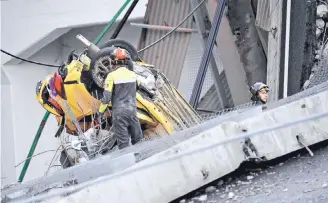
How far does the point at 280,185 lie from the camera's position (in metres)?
4.05

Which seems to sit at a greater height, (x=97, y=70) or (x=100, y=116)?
(x=97, y=70)

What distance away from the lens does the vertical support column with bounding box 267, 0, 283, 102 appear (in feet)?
24.6

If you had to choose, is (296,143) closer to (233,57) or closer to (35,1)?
(233,57)

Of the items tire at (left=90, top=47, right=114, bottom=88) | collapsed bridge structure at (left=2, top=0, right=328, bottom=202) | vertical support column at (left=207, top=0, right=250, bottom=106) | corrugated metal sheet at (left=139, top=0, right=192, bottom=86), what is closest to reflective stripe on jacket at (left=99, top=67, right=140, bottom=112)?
tire at (left=90, top=47, right=114, bottom=88)

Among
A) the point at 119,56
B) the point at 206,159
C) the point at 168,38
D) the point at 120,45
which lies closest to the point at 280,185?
the point at 206,159

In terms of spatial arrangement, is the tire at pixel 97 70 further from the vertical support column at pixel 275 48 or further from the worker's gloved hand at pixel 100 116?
the vertical support column at pixel 275 48

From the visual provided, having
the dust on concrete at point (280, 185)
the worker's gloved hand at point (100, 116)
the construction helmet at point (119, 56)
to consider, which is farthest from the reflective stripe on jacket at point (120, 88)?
the dust on concrete at point (280, 185)

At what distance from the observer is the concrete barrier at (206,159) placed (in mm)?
3764

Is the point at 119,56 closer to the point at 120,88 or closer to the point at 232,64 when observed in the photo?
the point at 120,88

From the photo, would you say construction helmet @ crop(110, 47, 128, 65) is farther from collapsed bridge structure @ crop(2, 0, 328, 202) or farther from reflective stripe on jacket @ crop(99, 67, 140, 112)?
collapsed bridge structure @ crop(2, 0, 328, 202)

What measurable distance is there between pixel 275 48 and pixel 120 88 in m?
2.23

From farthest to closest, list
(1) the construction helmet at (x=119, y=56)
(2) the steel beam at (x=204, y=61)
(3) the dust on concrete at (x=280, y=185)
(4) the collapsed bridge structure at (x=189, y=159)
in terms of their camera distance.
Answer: (2) the steel beam at (x=204, y=61), (1) the construction helmet at (x=119, y=56), (3) the dust on concrete at (x=280, y=185), (4) the collapsed bridge structure at (x=189, y=159)

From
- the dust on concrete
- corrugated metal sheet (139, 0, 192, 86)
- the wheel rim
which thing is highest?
corrugated metal sheet (139, 0, 192, 86)

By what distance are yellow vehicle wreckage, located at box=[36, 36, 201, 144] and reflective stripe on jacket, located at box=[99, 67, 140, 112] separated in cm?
26
